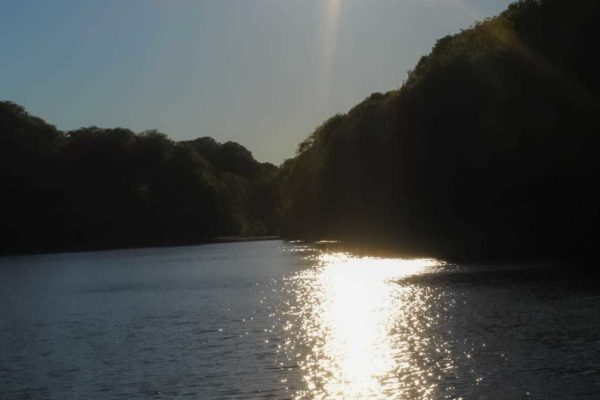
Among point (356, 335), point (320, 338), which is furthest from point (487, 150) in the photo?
point (320, 338)

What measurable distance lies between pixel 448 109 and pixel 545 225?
1065 cm

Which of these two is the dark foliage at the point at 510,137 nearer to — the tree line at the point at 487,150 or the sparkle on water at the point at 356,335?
the tree line at the point at 487,150

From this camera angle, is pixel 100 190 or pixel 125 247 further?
pixel 125 247

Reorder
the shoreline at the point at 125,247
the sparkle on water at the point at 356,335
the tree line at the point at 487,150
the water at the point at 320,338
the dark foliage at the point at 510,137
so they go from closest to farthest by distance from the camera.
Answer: the sparkle on water at the point at 356,335
the water at the point at 320,338
the dark foliage at the point at 510,137
the tree line at the point at 487,150
the shoreline at the point at 125,247

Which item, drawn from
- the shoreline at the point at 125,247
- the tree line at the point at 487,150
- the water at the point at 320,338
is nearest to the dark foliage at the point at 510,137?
the tree line at the point at 487,150

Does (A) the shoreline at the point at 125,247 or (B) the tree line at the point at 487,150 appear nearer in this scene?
(B) the tree line at the point at 487,150

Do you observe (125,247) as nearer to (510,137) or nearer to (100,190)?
(100,190)

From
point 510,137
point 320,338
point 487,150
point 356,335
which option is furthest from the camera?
point 487,150

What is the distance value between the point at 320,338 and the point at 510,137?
3357 centimetres

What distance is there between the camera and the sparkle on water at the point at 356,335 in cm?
2523

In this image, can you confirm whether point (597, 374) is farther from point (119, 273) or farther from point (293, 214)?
point (293, 214)

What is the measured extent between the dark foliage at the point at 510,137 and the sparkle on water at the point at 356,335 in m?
7.97

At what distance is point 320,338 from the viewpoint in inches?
1356

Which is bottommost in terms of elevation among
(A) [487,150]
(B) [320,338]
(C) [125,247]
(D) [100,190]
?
(B) [320,338]
